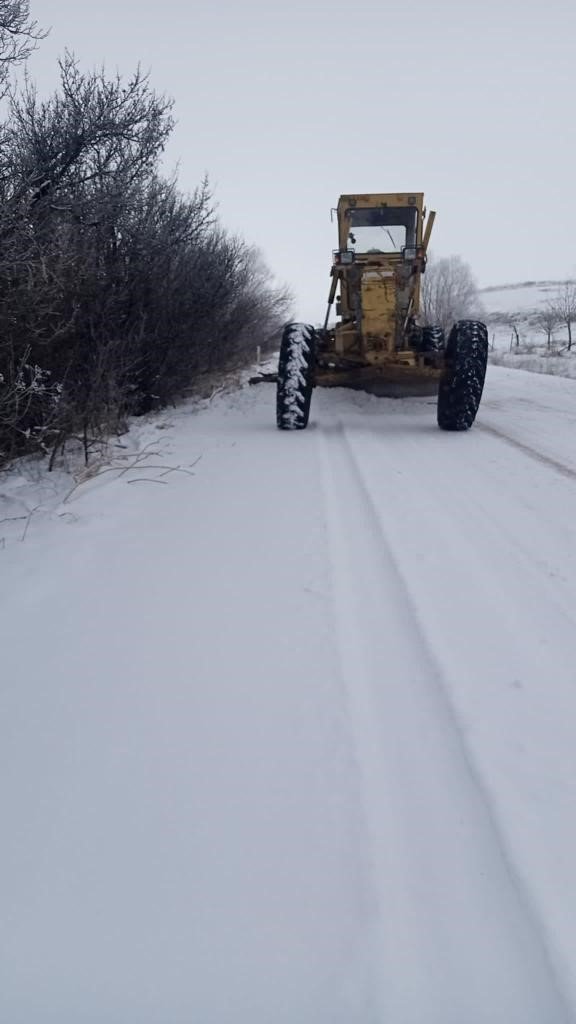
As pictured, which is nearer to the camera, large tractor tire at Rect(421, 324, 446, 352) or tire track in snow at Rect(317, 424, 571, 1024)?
tire track in snow at Rect(317, 424, 571, 1024)

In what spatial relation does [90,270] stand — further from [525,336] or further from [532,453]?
[525,336]

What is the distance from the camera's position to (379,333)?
8117 mm

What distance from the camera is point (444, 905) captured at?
1557 mm

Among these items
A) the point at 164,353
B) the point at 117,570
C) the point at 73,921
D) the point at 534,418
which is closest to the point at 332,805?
the point at 73,921

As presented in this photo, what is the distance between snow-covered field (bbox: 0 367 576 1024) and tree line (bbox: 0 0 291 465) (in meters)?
1.81

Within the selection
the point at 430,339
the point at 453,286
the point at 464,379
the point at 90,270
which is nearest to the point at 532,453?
the point at 464,379

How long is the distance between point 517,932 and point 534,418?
752cm

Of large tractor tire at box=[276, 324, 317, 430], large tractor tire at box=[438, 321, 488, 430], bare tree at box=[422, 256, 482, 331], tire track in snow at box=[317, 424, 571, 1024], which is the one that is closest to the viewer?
tire track in snow at box=[317, 424, 571, 1024]

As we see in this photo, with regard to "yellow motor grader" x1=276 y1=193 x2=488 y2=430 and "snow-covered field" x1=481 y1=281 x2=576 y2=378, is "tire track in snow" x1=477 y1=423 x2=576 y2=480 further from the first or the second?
"snow-covered field" x1=481 y1=281 x2=576 y2=378

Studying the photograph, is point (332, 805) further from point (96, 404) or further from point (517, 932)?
point (96, 404)

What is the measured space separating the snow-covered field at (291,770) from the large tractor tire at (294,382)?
11.9 feet

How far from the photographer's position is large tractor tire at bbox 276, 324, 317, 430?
303 inches

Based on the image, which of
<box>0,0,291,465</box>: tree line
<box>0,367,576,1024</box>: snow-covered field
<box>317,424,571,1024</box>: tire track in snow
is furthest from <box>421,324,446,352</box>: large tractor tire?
<box>317,424,571,1024</box>: tire track in snow

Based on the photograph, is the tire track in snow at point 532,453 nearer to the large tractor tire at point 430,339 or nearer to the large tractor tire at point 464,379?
the large tractor tire at point 464,379
